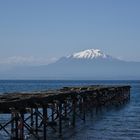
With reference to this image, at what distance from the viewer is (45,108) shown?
42.7m

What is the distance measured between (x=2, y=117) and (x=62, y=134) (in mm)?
18266

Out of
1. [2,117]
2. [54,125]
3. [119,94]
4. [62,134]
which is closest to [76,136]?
[62,134]

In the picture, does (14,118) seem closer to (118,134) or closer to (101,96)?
(118,134)

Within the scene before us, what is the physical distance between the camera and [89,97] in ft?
228

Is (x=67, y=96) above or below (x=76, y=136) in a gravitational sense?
above

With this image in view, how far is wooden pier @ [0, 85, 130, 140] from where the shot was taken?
124 feet

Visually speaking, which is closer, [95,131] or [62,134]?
[62,134]

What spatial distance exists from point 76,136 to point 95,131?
449 cm

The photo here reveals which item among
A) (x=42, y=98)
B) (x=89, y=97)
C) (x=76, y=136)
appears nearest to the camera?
(x=42, y=98)

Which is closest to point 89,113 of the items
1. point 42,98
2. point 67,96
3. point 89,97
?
point 89,97

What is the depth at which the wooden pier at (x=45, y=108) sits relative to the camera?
124 feet

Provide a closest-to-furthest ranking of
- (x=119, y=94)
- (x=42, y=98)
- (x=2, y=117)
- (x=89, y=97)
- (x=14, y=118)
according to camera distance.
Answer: (x=14, y=118) < (x=42, y=98) < (x=2, y=117) < (x=89, y=97) < (x=119, y=94)

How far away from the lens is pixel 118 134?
48.2 m

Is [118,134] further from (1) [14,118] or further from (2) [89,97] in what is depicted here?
(2) [89,97]
